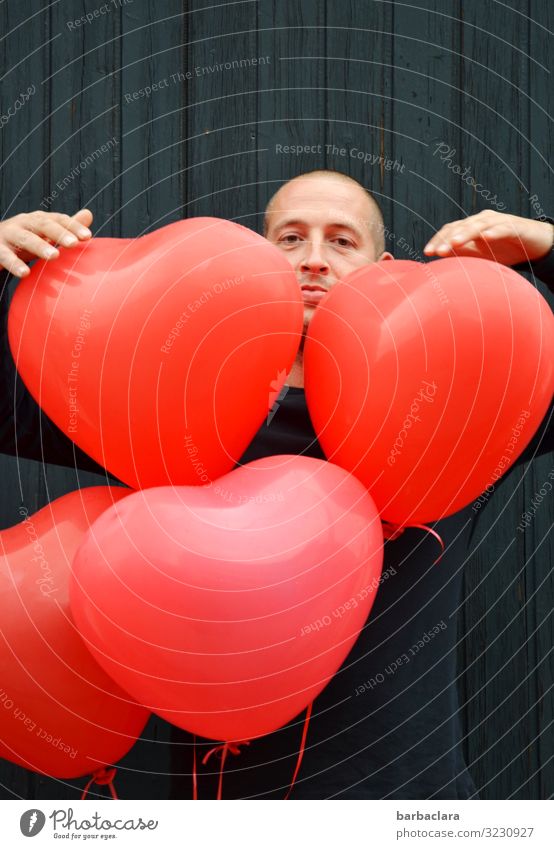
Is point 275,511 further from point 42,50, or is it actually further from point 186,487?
point 42,50

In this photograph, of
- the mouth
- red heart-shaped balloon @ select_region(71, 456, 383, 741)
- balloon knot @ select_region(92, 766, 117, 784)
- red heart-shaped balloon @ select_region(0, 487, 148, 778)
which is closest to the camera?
red heart-shaped balloon @ select_region(71, 456, 383, 741)

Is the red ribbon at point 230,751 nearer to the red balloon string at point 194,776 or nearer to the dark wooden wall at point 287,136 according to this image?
the red balloon string at point 194,776

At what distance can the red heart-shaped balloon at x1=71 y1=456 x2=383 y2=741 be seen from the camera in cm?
79

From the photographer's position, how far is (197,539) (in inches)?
31.4

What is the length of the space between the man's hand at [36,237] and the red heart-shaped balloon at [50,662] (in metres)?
0.26

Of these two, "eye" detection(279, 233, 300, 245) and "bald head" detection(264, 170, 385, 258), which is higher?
"bald head" detection(264, 170, 385, 258)

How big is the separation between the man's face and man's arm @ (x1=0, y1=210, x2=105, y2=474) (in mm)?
326

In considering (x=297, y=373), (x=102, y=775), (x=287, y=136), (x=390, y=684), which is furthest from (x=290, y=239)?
(x=102, y=775)

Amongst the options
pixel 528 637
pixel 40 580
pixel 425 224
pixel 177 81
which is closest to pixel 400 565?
pixel 40 580

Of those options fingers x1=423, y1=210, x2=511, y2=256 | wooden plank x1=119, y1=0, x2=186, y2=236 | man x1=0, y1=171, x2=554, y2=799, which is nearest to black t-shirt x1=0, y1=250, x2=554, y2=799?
man x1=0, y1=171, x2=554, y2=799

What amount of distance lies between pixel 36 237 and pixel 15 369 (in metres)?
0.20

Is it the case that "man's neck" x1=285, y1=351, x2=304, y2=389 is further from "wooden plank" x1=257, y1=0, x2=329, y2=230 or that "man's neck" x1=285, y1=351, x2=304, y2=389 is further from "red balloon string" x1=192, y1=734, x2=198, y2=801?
"red balloon string" x1=192, y1=734, x2=198, y2=801

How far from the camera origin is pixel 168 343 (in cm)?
88

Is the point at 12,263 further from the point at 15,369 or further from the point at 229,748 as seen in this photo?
the point at 229,748
